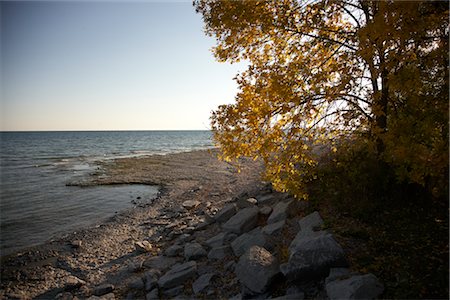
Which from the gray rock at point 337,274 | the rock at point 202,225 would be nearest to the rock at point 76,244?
the rock at point 202,225

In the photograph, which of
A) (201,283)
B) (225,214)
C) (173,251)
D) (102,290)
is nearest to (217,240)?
(173,251)

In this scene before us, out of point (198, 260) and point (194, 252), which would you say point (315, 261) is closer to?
point (198, 260)

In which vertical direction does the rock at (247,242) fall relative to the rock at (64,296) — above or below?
above

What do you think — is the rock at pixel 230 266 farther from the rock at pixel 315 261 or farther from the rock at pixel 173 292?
the rock at pixel 315 261

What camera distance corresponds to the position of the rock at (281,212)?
7688 mm

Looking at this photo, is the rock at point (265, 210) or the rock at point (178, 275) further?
the rock at point (265, 210)

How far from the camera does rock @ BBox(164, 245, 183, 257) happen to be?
7698mm

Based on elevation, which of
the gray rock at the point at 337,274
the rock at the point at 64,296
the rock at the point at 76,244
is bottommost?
the rock at the point at 64,296

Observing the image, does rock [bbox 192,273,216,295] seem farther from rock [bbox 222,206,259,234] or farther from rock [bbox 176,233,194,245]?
rock [bbox 176,233,194,245]

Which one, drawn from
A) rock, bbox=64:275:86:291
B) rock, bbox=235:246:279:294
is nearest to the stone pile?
rock, bbox=235:246:279:294

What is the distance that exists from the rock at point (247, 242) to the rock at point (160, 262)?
1798 millimetres

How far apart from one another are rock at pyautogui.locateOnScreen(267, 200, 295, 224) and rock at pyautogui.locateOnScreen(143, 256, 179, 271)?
306 cm

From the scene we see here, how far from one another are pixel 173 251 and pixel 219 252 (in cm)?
156

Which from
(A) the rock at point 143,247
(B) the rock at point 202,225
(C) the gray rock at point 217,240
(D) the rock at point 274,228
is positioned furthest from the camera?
(B) the rock at point 202,225
